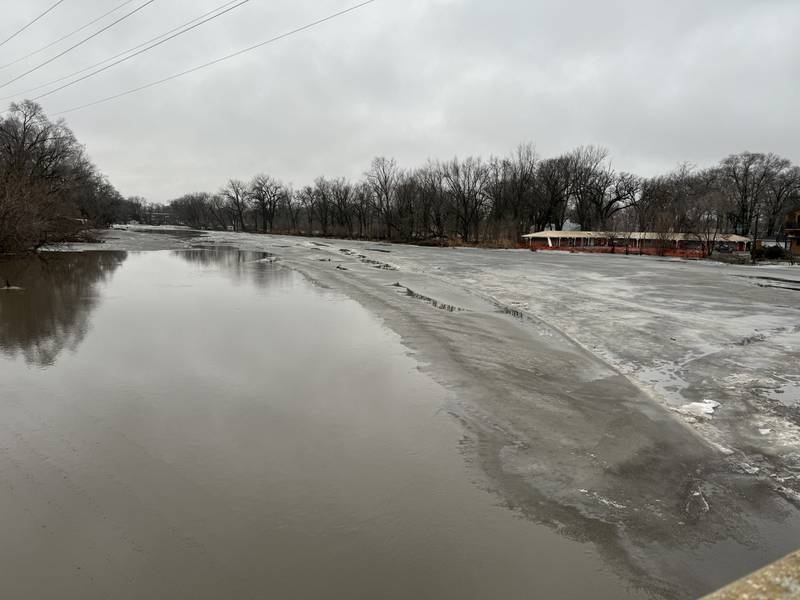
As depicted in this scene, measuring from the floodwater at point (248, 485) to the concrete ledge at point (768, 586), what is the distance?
1.74 metres

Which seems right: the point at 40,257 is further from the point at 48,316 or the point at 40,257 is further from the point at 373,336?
the point at 373,336

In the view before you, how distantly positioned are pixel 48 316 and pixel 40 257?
2089 cm

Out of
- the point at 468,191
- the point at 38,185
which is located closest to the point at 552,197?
the point at 468,191

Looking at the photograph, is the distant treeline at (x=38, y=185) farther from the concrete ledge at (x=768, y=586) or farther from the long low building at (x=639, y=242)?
the long low building at (x=639, y=242)

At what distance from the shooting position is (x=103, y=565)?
3.69m

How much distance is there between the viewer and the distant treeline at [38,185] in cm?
2722

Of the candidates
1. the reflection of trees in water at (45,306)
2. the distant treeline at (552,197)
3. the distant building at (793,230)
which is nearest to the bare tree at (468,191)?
the distant treeline at (552,197)

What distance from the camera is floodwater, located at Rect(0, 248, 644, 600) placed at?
3648mm

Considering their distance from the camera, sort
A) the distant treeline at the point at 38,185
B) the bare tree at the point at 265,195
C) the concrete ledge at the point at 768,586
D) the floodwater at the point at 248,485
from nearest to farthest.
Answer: the concrete ledge at the point at 768,586 < the floodwater at the point at 248,485 < the distant treeline at the point at 38,185 < the bare tree at the point at 265,195

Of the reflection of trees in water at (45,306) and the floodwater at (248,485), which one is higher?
the reflection of trees in water at (45,306)

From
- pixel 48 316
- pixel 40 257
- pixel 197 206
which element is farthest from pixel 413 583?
pixel 197 206

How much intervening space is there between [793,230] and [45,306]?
80556mm

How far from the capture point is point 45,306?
559 inches

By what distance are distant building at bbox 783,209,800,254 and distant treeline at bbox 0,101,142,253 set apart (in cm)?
8127
